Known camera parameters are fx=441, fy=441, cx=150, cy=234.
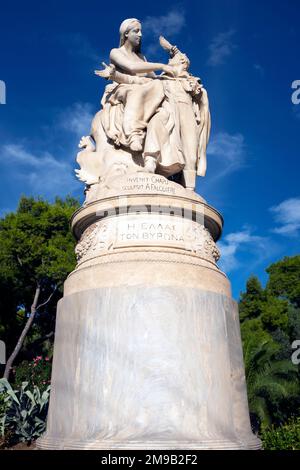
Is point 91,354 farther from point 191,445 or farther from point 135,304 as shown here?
point 191,445

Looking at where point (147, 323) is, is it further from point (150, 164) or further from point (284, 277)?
point (284, 277)

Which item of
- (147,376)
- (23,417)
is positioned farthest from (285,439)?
(23,417)

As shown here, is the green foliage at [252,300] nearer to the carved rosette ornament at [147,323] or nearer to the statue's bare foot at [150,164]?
the carved rosette ornament at [147,323]

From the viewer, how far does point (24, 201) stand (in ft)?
83.7

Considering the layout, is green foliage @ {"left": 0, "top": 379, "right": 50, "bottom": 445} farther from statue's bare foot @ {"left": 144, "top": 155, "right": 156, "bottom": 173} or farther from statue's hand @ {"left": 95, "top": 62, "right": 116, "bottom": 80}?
statue's hand @ {"left": 95, "top": 62, "right": 116, "bottom": 80}

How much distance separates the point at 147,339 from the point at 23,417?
29.2 feet

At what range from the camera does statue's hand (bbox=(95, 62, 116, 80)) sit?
776cm

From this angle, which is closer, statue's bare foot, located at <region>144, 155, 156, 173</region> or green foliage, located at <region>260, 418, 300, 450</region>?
statue's bare foot, located at <region>144, 155, 156, 173</region>

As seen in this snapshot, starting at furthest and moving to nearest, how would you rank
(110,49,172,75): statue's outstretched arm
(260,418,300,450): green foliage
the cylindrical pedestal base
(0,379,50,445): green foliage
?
(0,379,50,445): green foliage
(260,418,300,450): green foliage
(110,49,172,75): statue's outstretched arm
the cylindrical pedestal base

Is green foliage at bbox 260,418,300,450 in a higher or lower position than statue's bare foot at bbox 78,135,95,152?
lower

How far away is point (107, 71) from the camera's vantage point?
25.5 feet

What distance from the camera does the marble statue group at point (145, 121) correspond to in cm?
719

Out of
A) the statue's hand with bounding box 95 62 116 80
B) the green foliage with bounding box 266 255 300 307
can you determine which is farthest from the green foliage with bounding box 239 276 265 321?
the statue's hand with bounding box 95 62 116 80

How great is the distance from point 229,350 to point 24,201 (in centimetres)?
2172
